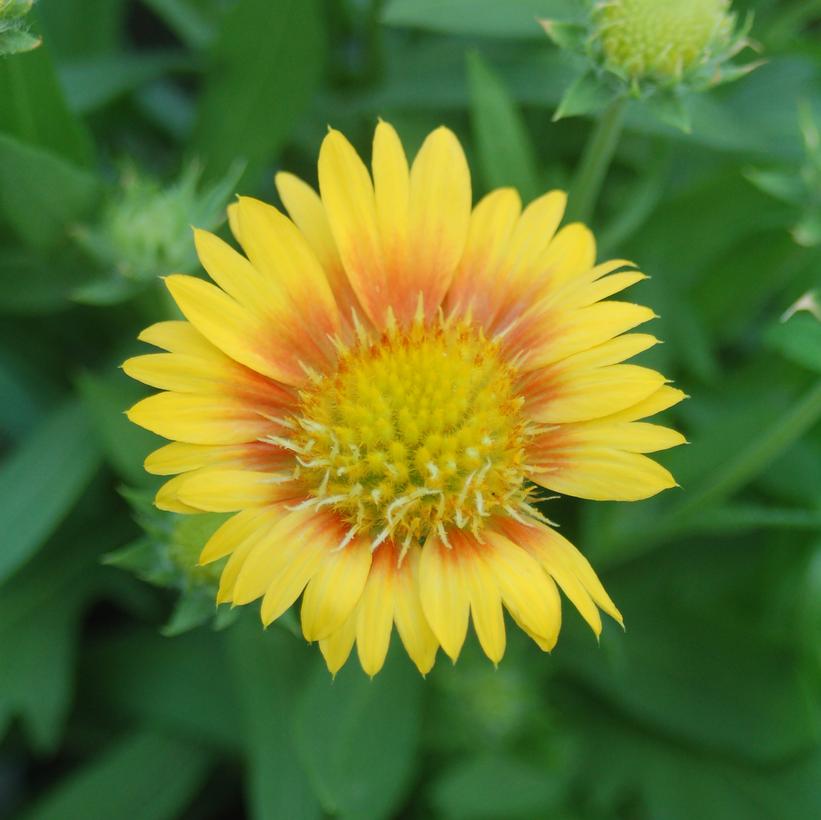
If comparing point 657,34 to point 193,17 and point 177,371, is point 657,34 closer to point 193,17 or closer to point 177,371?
point 177,371

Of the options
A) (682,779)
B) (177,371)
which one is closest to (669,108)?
(177,371)

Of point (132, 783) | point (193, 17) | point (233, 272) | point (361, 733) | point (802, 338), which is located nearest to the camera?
point (233, 272)

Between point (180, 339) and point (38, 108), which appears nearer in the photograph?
point (180, 339)

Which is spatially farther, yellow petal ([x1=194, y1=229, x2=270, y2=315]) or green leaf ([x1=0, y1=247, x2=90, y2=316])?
green leaf ([x1=0, y1=247, x2=90, y2=316])

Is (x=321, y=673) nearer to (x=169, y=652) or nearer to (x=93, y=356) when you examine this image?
(x=169, y=652)

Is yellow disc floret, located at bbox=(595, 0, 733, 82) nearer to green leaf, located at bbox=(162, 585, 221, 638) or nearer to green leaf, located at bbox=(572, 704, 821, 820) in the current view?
green leaf, located at bbox=(162, 585, 221, 638)

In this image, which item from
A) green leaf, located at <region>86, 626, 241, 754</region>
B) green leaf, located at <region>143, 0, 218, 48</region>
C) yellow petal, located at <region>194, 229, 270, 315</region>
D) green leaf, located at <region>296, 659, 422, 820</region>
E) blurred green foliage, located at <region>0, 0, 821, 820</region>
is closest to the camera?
yellow petal, located at <region>194, 229, 270, 315</region>

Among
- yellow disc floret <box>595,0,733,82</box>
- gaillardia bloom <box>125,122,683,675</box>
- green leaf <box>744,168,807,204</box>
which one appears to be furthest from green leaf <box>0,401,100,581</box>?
green leaf <box>744,168,807,204</box>
